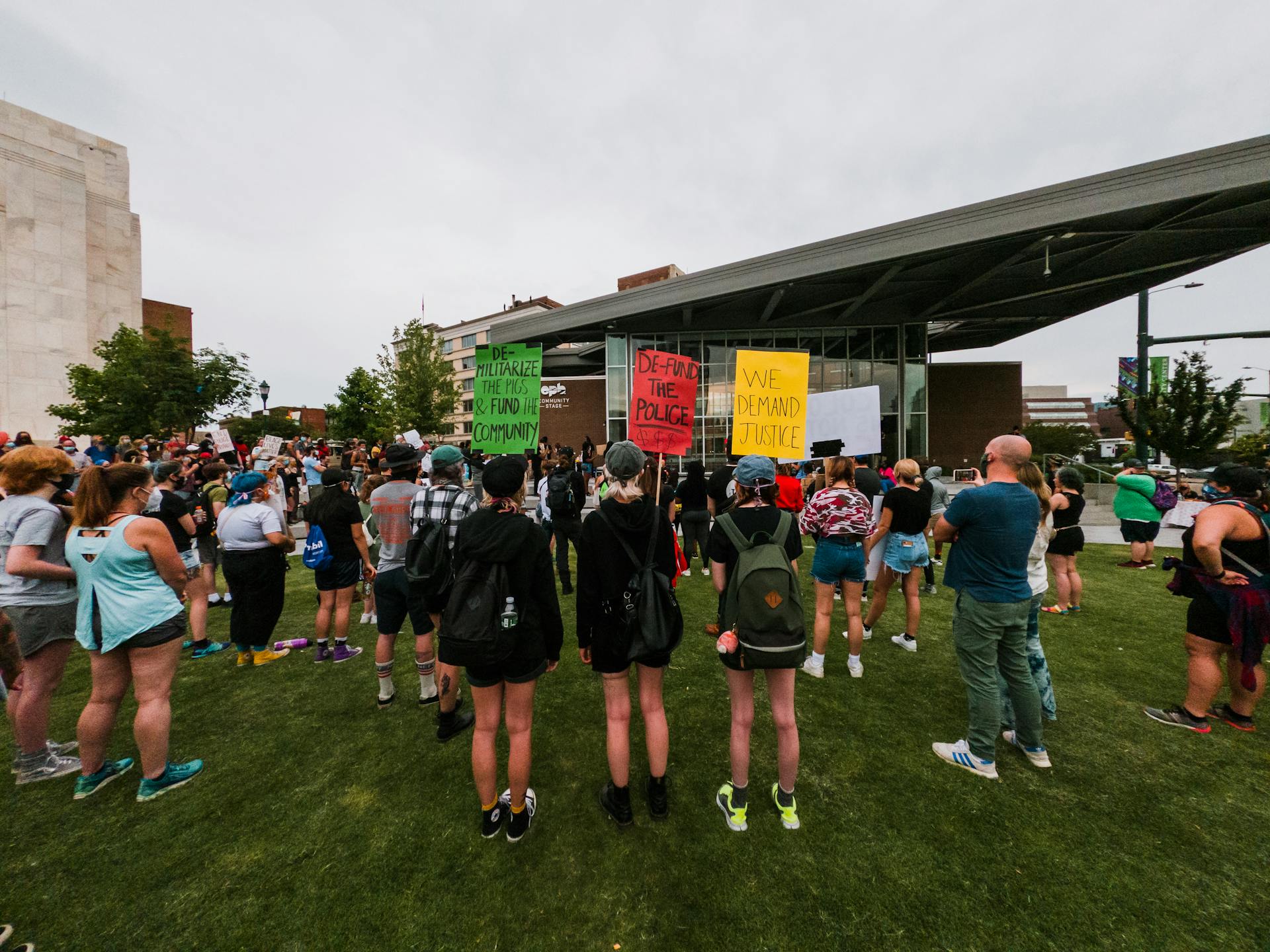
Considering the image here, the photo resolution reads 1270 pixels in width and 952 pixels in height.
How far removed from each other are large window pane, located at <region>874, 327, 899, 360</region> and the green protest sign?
64.3 feet

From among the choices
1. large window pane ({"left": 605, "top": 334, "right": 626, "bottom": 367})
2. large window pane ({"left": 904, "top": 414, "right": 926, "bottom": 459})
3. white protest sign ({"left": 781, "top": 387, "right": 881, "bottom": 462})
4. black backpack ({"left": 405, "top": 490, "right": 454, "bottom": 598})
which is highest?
large window pane ({"left": 605, "top": 334, "right": 626, "bottom": 367})

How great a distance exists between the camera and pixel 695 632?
5.35m

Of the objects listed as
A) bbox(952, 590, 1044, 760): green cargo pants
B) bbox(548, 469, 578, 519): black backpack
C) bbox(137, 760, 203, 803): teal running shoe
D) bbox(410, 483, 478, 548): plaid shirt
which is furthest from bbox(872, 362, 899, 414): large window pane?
bbox(137, 760, 203, 803): teal running shoe

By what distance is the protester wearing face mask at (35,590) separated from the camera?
9.01 feet

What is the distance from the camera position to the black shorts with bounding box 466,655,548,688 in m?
2.35

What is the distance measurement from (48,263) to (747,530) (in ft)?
162

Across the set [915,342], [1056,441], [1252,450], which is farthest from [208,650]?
[1056,441]

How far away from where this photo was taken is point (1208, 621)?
323 centimetres

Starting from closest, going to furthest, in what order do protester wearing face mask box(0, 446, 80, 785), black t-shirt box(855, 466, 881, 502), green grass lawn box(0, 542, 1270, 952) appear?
green grass lawn box(0, 542, 1270, 952)
protester wearing face mask box(0, 446, 80, 785)
black t-shirt box(855, 466, 881, 502)

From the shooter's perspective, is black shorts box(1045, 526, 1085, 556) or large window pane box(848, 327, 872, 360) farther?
large window pane box(848, 327, 872, 360)

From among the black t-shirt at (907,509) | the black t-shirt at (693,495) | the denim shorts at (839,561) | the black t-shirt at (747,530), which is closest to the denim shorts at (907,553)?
the black t-shirt at (907,509)

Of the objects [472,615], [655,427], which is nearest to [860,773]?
[472,615]

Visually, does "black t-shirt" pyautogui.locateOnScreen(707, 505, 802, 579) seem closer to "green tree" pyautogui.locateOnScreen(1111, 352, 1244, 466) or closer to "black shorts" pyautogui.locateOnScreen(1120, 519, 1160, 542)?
"black shorts" pyautogui.locateOnScreen(1120, 519, 1160, 542)

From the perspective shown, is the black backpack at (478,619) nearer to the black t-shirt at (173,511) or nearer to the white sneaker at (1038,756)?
the white sneaker at (1038,756)
